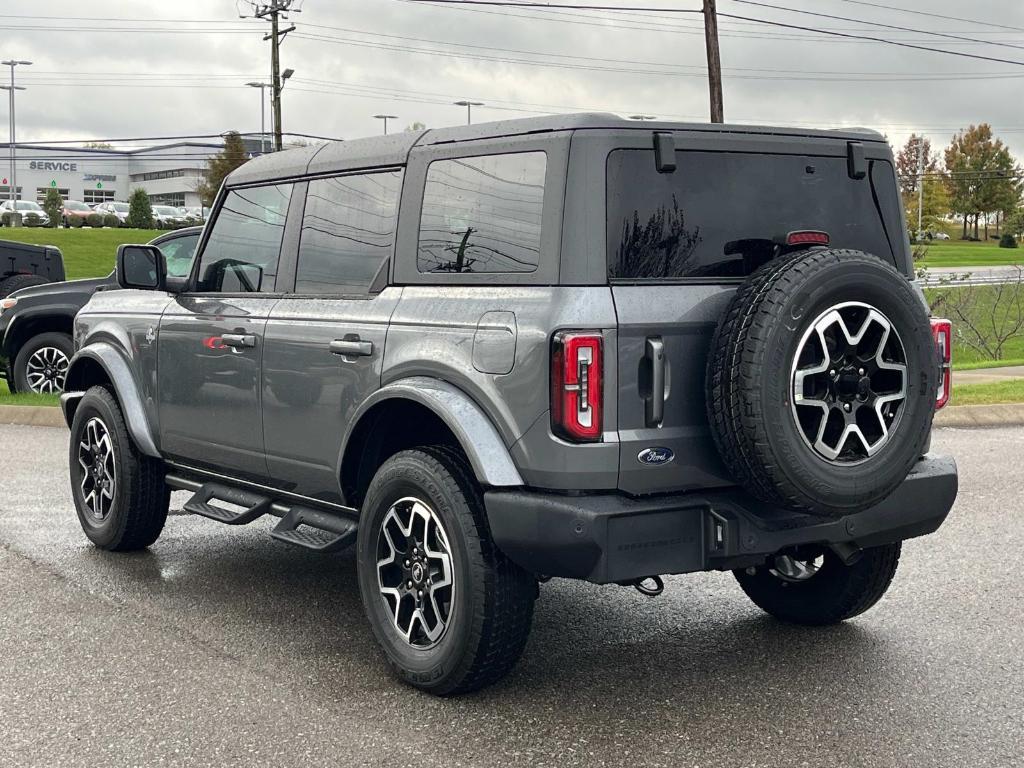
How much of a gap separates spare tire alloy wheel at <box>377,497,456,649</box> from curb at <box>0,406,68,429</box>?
29.4ft

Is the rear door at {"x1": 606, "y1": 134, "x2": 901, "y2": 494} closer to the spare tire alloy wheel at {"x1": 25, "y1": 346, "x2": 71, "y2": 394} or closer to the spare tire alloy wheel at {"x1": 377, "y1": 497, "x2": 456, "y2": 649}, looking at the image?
the spare tire alloy wheel at {"x1": 377, "y1": 497, "x2": 456, "y2": 649}

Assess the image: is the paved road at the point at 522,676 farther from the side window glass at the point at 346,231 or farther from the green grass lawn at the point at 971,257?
the green grass lawn at the point at 971,257

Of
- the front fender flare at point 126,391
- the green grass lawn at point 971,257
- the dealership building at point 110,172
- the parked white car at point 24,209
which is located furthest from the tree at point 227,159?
the front fender flare at point 126,391

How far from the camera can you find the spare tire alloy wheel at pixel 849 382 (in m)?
4.08

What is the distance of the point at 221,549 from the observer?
710 centimetres

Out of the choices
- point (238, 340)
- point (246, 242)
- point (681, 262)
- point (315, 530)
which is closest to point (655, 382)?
point (681, 262)

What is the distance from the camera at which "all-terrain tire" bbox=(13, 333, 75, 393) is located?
14.1 metres

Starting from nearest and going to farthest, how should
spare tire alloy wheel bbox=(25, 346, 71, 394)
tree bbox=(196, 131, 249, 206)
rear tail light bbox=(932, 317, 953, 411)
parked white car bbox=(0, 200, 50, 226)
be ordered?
1. rear tail light bbox=(932, 317, 953, 411)
2. spare tire alloy wheel bbox=(25, 346, 71, 394)
3. tree bbox=(196, 131, 249, 206)
4. parked white car bbox=(0, 200, 50, 226)

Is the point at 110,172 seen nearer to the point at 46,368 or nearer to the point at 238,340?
the point at 46,368

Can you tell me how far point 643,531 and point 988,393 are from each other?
11.1m

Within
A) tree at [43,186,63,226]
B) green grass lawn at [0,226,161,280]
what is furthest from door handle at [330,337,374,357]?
tree at [43,186,63,226]

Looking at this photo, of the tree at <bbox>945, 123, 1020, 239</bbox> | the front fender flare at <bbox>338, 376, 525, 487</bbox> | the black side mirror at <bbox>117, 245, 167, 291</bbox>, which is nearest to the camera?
the front fender flare at <bbox>338, 376, 525, 487</bbox>

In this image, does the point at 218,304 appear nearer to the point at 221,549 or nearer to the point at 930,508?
the point at 221,549

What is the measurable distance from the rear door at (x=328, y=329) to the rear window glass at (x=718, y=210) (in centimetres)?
105
